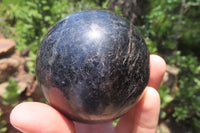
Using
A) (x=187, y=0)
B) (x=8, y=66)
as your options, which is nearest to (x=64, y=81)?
(x=8, y=66)

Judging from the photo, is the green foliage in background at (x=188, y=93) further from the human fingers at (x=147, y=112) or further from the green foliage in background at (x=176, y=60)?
the human fingers at (x=147, y=112)

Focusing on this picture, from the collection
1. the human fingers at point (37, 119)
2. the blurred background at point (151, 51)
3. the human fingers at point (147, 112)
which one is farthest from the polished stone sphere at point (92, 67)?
the blurred background at point (151, 51)

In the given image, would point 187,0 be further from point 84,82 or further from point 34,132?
point 34,132

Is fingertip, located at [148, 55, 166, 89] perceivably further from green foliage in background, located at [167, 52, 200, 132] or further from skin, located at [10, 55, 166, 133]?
green foliage in background, located at [167, 52, 200, 132]

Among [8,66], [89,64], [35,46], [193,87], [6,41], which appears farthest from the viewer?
[6,41]

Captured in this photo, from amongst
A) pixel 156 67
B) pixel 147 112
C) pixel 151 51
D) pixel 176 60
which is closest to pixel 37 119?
pixel 147 112

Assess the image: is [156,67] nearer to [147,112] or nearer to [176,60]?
[147,112]

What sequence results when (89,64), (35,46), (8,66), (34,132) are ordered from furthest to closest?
(8,66) → (35,46) → (34,132) → (89,64)
